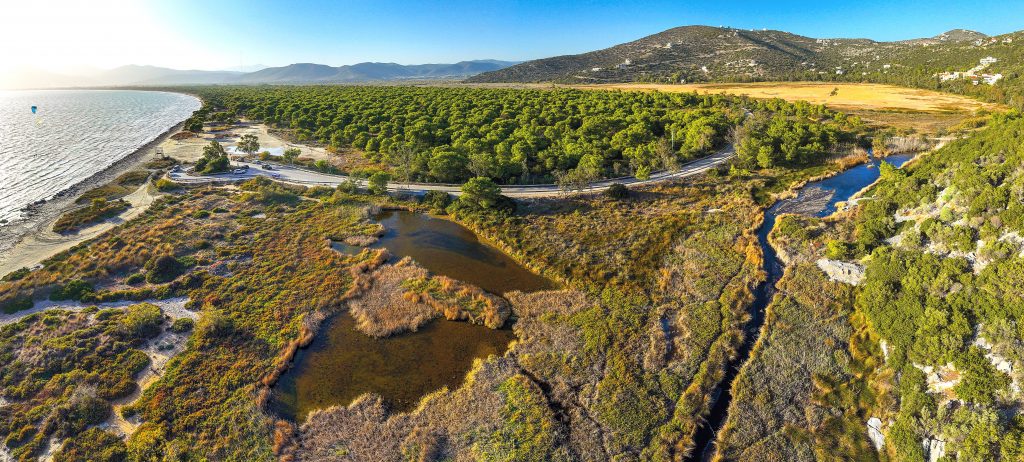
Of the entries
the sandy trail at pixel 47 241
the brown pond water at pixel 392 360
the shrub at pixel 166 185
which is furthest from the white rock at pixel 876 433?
the shrub at pixel 166 185

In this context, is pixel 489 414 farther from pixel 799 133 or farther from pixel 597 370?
pixel 799 133

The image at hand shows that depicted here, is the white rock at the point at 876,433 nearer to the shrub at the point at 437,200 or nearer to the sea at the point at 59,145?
the shrub at the point at 437,200

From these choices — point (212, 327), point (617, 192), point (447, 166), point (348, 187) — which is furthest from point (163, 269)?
point (617, 192)

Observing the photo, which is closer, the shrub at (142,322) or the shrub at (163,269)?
the shrub at (142,322)

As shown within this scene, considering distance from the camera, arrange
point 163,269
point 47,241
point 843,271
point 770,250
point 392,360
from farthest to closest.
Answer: point 47,241, point 770,250, point 163,269, point 843,271, point 392,360

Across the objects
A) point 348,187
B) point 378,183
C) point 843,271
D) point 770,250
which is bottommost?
point 770,250

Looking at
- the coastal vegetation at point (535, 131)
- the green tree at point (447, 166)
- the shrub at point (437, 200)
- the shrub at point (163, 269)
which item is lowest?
the shrub at point (163, 269)

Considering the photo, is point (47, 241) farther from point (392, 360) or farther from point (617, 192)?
point (617, 192)

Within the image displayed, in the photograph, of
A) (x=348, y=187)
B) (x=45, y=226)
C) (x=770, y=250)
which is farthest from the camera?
(x=348, y=187)
